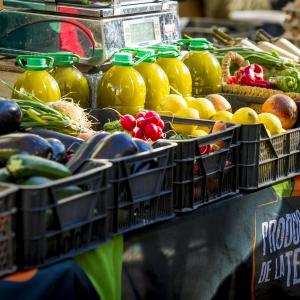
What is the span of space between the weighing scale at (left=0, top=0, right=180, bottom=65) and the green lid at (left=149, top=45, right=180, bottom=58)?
0.19m

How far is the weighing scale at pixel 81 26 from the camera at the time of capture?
181 inches

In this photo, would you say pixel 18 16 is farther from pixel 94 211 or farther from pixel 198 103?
pixel 94 211

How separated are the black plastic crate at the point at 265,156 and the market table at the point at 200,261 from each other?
6cm

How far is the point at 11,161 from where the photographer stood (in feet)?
10.0

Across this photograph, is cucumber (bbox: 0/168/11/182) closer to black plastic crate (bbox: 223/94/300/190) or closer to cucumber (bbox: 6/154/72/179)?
cucumber (bbox: 6/154/72/179)

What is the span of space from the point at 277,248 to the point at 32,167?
1411mm

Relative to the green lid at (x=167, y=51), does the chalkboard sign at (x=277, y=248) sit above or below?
below

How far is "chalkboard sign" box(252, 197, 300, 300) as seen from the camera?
3.94 meters

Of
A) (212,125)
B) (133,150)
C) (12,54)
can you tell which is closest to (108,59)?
(12,54)

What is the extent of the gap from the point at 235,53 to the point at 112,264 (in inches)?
88.4

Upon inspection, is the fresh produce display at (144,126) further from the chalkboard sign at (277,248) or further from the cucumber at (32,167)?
the cucumber at (32,167)

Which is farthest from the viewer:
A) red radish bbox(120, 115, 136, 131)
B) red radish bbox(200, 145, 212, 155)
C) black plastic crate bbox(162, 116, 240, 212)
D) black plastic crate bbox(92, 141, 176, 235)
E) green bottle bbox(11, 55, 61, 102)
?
green bottle bbox(11, 55, 61, 102)

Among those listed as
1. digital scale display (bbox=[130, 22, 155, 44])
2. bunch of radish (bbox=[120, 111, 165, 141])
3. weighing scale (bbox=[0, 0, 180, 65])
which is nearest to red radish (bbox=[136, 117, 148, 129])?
bunch of radish (bbox=[120, 111, 165, 141])

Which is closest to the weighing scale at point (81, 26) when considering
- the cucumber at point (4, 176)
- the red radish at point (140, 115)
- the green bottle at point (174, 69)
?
the green bottle at point (174, 69)
